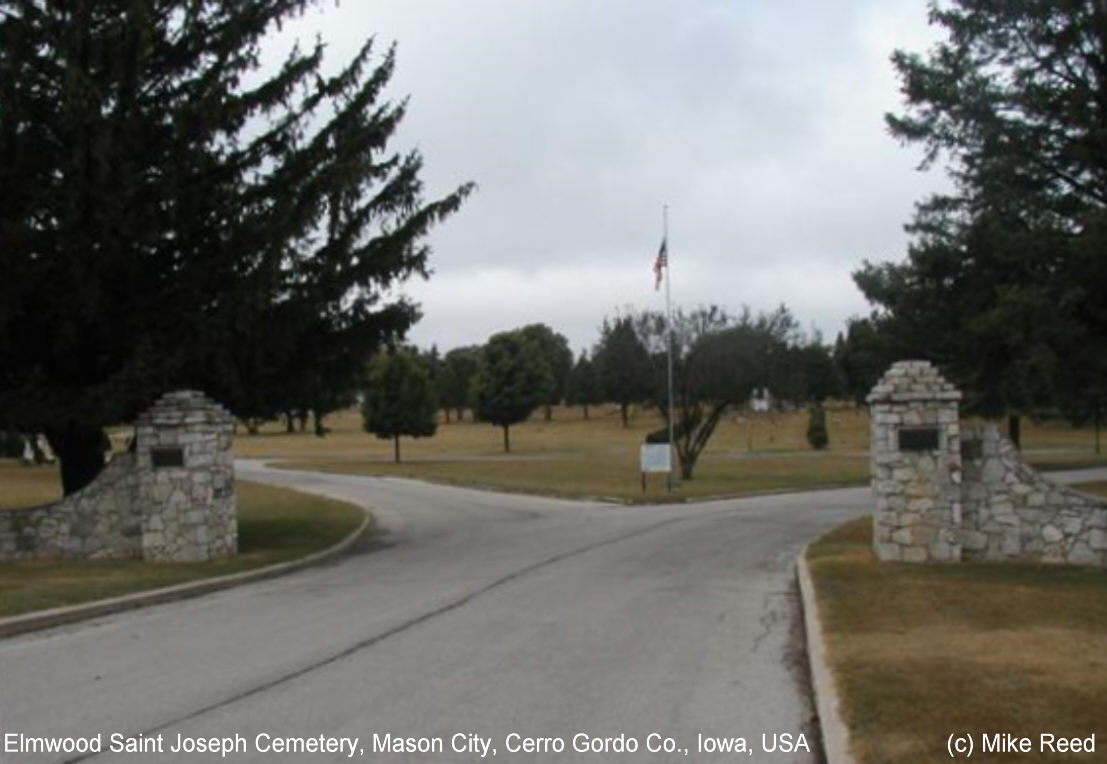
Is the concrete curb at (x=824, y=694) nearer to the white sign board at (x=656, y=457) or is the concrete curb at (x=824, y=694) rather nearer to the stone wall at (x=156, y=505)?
the stone wall at (x=156, y=505)

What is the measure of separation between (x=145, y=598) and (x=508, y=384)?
61.6 meters

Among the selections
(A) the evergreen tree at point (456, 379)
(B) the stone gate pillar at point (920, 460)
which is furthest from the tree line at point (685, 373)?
(A) the evergreen tree at point (456, 379)

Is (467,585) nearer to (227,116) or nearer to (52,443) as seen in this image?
(227,116)

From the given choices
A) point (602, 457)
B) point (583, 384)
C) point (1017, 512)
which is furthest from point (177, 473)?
point (583, 384)

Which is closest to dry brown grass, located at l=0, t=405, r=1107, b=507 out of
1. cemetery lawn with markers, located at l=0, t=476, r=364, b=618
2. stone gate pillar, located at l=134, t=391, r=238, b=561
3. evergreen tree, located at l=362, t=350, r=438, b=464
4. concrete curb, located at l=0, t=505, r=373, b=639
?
evergreen tree, located at l=362, t=350, r=438, b=464

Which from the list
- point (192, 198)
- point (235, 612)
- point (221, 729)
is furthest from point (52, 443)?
point (221, 729)

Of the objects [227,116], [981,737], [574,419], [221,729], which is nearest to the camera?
[981,737]

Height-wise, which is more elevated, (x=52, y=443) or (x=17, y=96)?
(x=17, y=96)

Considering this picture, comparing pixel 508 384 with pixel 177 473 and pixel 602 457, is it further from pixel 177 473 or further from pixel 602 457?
pixel 177 473

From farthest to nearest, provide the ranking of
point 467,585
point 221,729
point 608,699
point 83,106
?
1. point 83,106
2. point 467,585
3. point 608,699
4. point 221,729

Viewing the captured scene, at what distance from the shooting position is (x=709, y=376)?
143 feet

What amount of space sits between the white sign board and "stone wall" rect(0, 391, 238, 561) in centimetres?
1796

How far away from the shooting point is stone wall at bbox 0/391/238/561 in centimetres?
1769

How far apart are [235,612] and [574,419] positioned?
381ft
